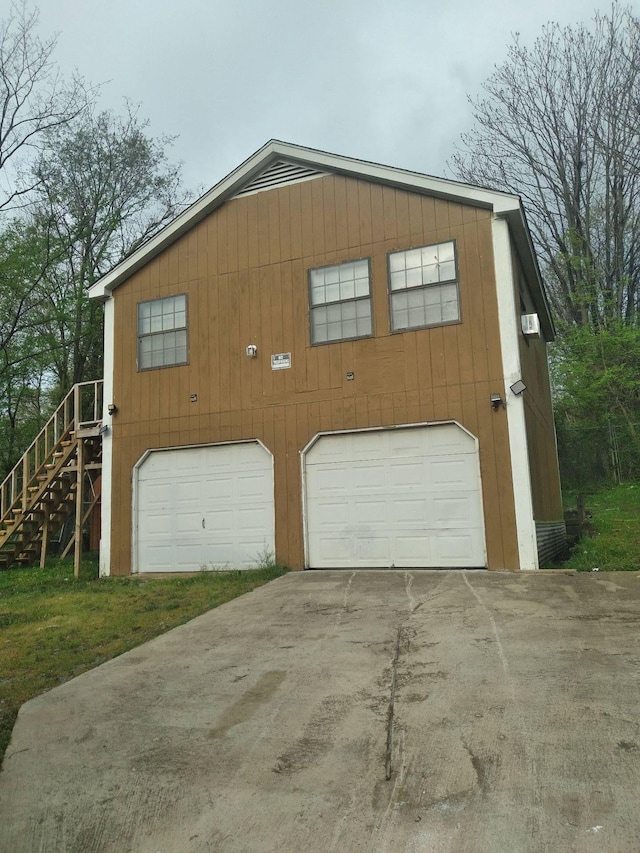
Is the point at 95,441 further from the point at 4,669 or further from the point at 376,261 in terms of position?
the point at 4,669

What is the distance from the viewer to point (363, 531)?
973cm

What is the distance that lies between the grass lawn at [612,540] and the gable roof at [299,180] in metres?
4.66

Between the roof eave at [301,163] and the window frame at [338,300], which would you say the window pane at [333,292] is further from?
the roof eave at [301,163]

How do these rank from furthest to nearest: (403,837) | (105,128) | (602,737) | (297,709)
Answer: (105,128)
(297,709)
(602,737)
(403,837)

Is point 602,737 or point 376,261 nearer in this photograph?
point 602,737

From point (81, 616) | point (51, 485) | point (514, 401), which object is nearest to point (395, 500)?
point (514, 401)

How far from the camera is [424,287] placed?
32.1 feet

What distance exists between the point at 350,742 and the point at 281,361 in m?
7.43

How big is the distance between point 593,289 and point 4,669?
72.7ft

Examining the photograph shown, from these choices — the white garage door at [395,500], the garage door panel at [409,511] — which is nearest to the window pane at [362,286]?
the white garage door at [395,500]

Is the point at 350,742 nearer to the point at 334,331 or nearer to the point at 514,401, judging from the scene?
the point at 514,401

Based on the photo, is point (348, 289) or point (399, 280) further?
point (348, 289)

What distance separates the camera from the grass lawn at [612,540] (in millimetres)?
8867

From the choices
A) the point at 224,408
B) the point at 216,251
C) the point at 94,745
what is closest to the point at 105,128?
the point at 216,251
